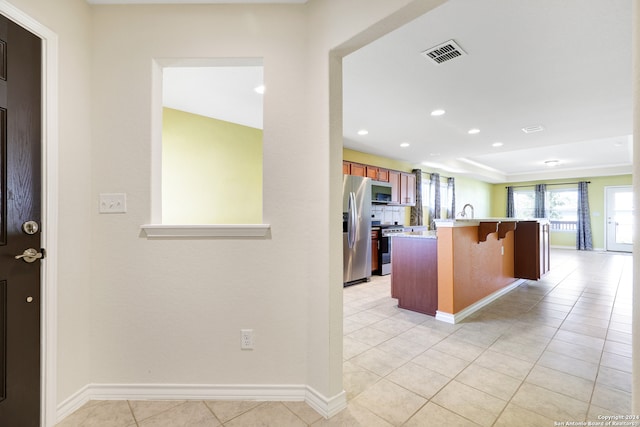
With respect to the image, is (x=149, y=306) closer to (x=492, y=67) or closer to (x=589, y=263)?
(x=492, y=67)

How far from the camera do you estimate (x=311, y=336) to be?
1.68 m

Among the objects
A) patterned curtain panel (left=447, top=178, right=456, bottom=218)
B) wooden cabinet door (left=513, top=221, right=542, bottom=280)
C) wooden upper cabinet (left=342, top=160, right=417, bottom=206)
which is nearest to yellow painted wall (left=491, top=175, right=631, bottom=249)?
patterned curtain panel (left=447, top=178, right=456, bottom=218)

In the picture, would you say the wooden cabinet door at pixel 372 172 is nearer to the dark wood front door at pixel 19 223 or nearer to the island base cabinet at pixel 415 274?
the island base cabinet at pixel 415 274

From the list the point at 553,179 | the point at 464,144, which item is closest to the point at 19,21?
the point at 464,144

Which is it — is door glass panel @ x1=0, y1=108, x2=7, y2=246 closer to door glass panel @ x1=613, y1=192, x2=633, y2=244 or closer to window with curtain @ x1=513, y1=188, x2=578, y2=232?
window with curtain @ x1=513, y1=188, x2=578, y2=232

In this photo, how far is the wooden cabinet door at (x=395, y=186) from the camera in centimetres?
620

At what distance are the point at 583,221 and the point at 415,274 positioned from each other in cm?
911

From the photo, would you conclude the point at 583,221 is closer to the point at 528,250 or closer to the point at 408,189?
the point at 408,189

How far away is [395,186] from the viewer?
20.7ft

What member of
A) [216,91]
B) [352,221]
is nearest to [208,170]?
[216,91]

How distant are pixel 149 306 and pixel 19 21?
5.19 ft

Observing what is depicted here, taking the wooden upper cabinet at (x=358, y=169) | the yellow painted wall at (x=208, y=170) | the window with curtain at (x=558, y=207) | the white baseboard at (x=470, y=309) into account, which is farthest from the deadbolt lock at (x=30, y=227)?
the window with curtain at (x=558, y=207)

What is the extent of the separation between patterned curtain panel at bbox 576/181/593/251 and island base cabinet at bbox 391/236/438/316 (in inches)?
357

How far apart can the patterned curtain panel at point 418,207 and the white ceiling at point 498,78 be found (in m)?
1.79
